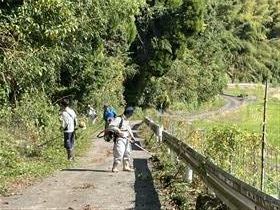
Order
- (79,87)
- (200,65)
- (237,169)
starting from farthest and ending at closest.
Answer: (200,65) < (79,87) < (237,169)

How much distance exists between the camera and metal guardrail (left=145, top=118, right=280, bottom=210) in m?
7.40

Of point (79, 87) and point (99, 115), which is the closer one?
point (79, 87)

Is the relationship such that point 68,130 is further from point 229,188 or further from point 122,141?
point 229,188

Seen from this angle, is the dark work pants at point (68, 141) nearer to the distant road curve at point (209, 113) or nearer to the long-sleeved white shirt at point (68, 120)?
the long-sleeved white shirt at point (68, 120)

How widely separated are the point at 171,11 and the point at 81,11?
34.1 metres

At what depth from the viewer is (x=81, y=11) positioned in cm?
1759

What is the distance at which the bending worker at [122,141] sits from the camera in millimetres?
16812

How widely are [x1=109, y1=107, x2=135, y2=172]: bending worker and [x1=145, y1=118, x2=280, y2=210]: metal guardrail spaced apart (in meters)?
3.09

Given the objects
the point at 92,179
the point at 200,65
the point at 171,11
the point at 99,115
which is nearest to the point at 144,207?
the point at 92,179

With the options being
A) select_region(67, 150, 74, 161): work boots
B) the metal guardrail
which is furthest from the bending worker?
the metal guardrail

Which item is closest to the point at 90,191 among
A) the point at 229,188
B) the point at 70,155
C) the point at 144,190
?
the point at 144,190

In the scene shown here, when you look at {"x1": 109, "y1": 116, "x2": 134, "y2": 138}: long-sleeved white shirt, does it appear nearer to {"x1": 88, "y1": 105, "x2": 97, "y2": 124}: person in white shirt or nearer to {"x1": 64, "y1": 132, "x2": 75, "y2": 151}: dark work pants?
{"x1": 64, "y1": 132, "x2": 75, "y2": 151}: dark work pants

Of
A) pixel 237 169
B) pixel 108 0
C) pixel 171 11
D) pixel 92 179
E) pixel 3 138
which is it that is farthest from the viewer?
pixel 171 11

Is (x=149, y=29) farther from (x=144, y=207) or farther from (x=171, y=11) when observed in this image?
(x=144, y=207)
